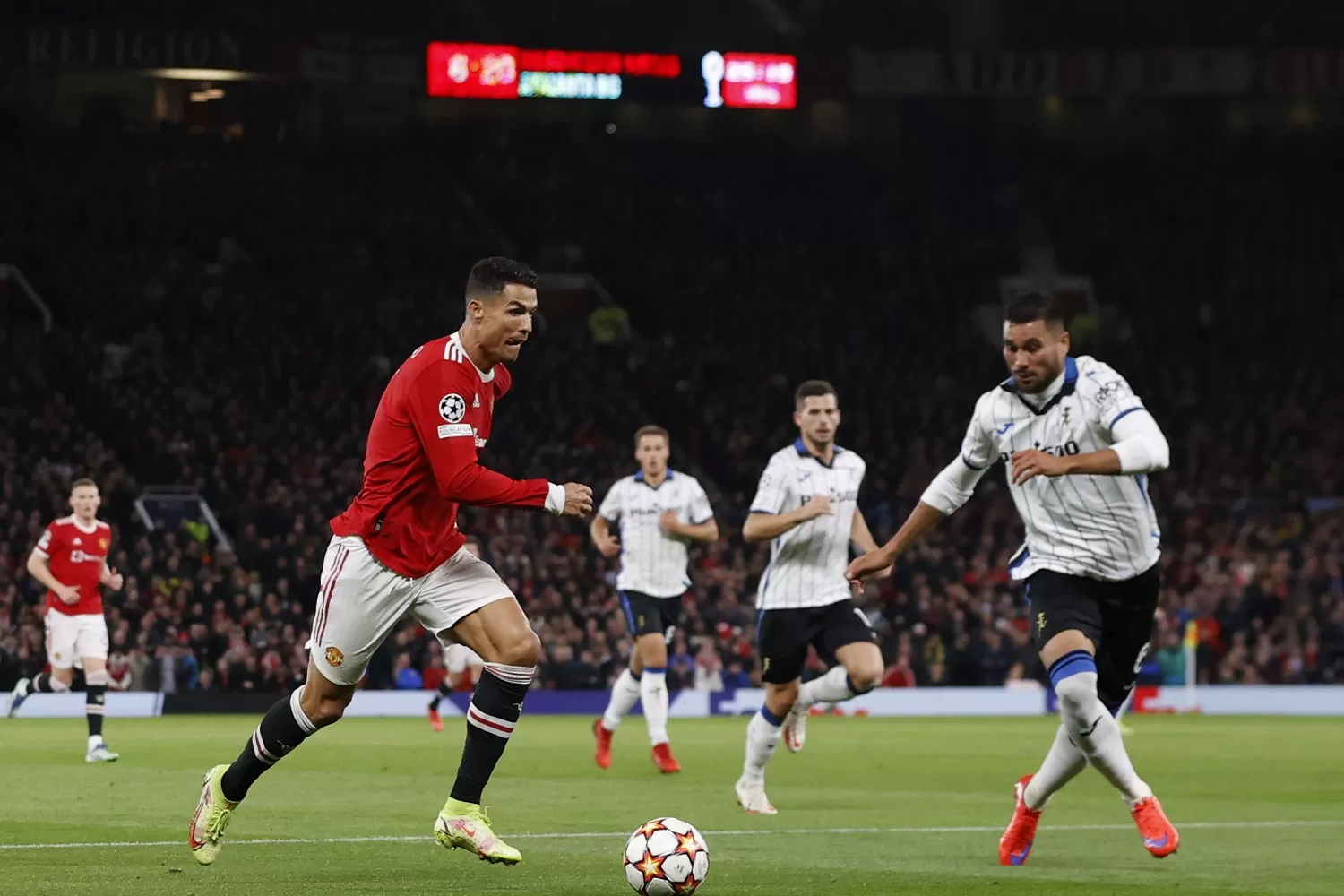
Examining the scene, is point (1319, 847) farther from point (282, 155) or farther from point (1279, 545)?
point (282, 155)

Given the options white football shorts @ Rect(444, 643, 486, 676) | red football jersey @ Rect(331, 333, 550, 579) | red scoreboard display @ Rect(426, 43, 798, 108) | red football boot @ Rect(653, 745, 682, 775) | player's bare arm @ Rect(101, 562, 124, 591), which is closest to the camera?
red football jersey @ Rect(331, 333, 550, 579)

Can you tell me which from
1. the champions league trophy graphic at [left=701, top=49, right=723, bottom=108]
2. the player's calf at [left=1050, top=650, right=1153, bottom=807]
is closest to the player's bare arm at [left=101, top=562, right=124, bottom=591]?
the player's calf at [left=1050, top=650, right=1153, bottom=807]

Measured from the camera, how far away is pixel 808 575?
41.5 ft

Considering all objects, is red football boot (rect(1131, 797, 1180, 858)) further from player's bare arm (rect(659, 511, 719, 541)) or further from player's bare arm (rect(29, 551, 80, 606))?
player's bare arm (rect(29, 551, 80, 606))

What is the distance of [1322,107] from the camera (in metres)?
46.4

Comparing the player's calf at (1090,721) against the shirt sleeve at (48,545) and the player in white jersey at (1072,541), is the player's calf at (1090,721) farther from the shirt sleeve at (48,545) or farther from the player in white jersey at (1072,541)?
the shirt sleeve at (48,545)

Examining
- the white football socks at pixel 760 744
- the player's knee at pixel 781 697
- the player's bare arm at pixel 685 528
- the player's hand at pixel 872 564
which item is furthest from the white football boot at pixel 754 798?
the player's bare arm at pixel 685 528

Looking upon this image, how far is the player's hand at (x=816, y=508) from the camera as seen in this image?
11734 millimetres

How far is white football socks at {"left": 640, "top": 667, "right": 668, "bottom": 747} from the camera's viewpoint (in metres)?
15.5

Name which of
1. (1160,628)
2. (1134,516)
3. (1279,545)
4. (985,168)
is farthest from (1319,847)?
(985,168)

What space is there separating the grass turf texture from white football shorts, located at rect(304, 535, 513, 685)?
95cm

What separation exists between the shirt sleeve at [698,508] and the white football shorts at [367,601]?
8.32 metres

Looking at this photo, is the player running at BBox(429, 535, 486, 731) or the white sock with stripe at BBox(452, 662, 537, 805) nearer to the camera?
the white sock with stripe at BBox(452, 662, 537, 805)

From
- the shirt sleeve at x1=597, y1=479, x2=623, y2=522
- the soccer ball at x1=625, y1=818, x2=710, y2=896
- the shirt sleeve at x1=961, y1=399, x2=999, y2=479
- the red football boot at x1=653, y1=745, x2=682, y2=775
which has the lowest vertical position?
the red football boot at x1=653, y1=745, x2=682, y2=775
